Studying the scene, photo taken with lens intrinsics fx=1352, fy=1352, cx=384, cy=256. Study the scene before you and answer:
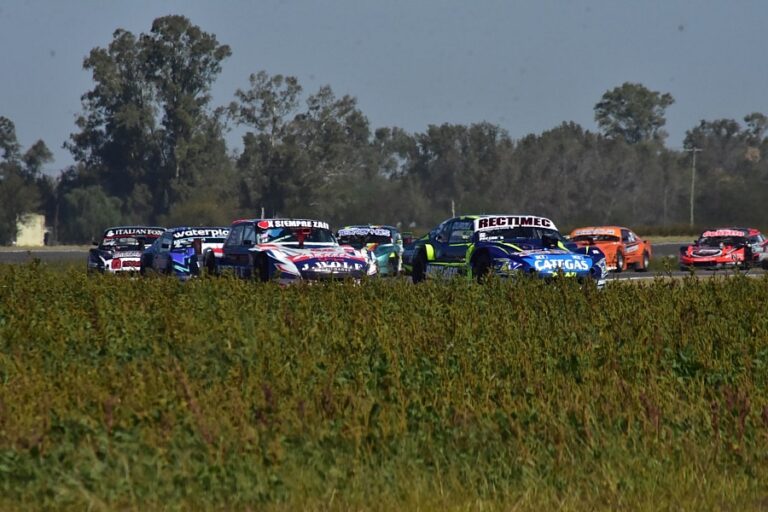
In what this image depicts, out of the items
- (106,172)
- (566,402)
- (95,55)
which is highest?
(95,55)

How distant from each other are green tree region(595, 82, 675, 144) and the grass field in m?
129

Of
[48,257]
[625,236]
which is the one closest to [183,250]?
[625,236]

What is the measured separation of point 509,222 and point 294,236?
388 centimetres

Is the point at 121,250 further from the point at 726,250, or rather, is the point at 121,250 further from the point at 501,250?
the point at 726,250

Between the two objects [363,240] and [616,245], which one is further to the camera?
[616,245]

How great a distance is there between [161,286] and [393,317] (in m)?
4.08

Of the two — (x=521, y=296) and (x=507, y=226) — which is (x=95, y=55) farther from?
(x=521, y=296)

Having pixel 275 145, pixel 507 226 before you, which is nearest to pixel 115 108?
pixel 275 145

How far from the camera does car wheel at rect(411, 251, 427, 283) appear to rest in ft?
84.8

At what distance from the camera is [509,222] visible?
2420cm

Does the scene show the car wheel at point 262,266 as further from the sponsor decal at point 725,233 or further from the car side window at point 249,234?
the sponsor decal at point 725,233

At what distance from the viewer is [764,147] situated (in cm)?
14850

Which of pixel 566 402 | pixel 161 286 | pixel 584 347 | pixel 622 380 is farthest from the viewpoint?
pixel 161 286

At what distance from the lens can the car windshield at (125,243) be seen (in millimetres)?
32406
